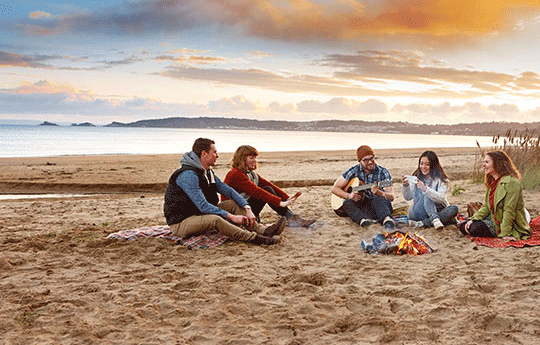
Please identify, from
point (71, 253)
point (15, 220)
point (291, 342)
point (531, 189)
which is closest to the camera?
point (291, 342)

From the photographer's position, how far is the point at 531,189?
33.9 feet

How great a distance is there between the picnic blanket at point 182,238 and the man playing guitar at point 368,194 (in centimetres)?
222

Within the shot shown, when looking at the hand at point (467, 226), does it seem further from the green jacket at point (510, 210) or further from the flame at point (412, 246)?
the flame at point (412, 246)

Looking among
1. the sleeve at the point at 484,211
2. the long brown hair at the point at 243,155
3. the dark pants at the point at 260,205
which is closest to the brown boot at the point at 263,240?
the dark pants at the point at 260,205

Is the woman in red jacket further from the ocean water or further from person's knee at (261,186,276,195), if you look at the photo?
the ocean water

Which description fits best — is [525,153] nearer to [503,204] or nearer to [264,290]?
[503,204]

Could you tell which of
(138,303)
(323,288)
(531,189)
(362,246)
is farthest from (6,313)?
(531,189)

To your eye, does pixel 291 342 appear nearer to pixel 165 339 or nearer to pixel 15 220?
pixel 165 339

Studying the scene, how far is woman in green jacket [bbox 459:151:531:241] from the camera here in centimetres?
621

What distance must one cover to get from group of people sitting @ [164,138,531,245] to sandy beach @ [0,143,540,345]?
0.78 feet

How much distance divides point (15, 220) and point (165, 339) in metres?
6.09

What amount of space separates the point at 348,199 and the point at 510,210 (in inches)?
93.9

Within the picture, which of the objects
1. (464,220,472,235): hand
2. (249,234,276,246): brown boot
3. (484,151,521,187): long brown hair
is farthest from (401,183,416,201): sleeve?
(249,234,276,246): brown boot

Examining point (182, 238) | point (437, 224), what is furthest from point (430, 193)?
point (182, 238)
